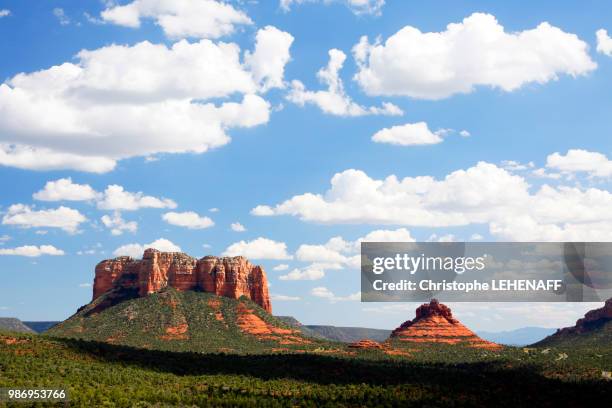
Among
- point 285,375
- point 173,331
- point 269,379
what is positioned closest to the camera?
point 269,379

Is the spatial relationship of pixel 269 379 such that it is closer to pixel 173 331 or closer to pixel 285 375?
pixel 285 375

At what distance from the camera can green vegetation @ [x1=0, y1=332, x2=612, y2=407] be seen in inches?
3369

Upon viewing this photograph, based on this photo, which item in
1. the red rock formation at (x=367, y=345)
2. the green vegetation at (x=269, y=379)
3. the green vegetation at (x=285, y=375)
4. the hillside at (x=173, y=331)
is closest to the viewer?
the green vegetation at (x=269, y=379)

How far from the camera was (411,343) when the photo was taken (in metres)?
199

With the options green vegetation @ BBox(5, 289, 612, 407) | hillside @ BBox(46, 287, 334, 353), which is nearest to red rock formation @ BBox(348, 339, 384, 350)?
green vegetation @ BBox(5, 289, 612, 407)

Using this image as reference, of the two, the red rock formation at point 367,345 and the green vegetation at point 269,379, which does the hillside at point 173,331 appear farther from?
the green vegetation at point 269,379

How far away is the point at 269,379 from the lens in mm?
108688

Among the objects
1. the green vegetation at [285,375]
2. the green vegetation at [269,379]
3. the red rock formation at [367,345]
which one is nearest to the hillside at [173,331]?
the green vegetation at [285,375]

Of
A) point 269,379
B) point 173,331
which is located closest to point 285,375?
point 269,379

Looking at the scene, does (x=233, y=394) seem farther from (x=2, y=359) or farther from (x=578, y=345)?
(x=578, y=345)

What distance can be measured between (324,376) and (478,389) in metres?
26.4

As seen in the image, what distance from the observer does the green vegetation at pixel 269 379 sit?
85562 millimetres

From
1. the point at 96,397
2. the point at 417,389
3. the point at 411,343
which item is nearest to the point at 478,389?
the point at 417,389

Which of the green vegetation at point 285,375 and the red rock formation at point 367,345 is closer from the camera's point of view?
the green vegetation at point 285,375
